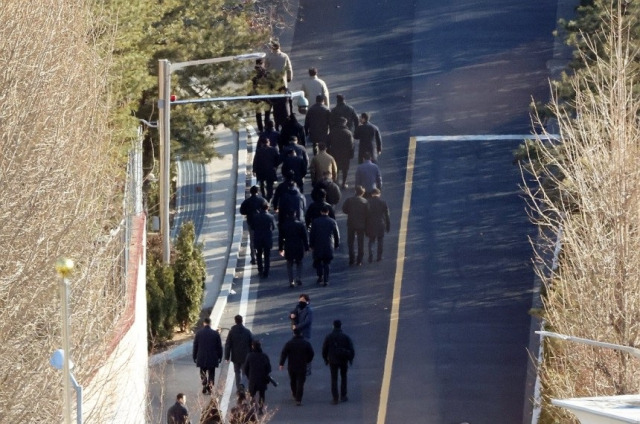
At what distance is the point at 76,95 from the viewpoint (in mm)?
20750

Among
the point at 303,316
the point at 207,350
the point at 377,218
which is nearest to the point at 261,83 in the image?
the point at 377,218

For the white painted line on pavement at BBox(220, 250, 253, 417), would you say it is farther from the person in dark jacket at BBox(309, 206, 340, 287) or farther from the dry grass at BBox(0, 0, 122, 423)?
the dry grass at BBox(0, 0, 122, 423)

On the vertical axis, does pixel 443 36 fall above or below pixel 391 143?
above

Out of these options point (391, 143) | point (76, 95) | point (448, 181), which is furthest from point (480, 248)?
point (76, 95)

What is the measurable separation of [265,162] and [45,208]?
12.8 meters

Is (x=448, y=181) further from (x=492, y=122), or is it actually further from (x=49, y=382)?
(x=49, y=382)

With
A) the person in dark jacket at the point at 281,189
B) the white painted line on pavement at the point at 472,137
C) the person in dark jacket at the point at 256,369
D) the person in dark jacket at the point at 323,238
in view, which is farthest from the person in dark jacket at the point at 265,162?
the person in dark jacket at the point at 256,369

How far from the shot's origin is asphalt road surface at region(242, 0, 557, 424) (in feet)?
82.2

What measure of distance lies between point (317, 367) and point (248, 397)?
12.1ft

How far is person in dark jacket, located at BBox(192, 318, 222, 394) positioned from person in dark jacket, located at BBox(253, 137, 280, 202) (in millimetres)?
6640

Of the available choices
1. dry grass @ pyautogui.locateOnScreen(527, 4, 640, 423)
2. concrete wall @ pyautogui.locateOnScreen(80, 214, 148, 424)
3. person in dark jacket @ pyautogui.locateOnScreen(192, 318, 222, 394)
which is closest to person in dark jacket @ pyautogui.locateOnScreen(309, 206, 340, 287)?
concrete wall @ pyautogui.locateOnScreen(80, 214, 148, 424)

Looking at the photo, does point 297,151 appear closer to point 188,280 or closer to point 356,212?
point 356,212

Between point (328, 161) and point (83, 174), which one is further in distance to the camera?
point (328, 161)

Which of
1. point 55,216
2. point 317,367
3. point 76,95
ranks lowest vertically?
point 317,367
